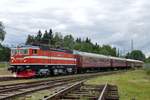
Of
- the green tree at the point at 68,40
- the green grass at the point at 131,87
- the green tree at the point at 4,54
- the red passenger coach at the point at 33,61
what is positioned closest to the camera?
the green grass at the point at 131,87

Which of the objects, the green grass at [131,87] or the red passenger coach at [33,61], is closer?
the green grass at [131,87]

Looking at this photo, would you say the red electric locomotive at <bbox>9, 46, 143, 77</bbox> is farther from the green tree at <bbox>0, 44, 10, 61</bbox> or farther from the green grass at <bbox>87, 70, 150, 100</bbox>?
the green tree at <bbox>0, 44, 10, 61</bbox>

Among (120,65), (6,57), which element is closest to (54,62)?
(120,65)

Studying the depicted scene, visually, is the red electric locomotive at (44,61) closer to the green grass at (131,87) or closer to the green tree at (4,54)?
the green grass at (131,87)

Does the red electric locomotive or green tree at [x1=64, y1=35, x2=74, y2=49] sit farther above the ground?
green tree at [x1=64, y1=35, x2=74, y2=49]

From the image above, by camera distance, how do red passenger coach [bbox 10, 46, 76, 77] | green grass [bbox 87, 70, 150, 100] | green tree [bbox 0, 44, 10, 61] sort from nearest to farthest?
green grass [bbox 87, 70, 150, 100], red passenger coach [bbox 10, 46, 76, 77], green tree [bbox 0, 44, 10, 61]

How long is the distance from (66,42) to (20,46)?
354 feet

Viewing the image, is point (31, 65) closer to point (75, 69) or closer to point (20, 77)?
point (20, 77)

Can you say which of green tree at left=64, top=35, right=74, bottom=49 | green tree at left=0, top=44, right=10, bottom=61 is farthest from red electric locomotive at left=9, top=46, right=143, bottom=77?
green tree at left=64, top=35, right=74, bottom=49

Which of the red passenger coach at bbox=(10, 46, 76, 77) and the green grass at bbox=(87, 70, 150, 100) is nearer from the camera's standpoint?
the green grass at bbox=(87, 70, 150, 100)

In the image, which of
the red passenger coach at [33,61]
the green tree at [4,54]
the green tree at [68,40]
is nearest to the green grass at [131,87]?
the red passenger coach at [33,61]

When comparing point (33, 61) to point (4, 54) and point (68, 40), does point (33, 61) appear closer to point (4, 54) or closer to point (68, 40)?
point (4, 54)

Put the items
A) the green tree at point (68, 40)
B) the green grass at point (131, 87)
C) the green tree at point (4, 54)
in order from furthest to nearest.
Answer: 1. the green tree at point (68, 40)
2. the green tree at point (4, 54)
3. the green grass at point (131, 87)

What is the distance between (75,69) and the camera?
173 feet
